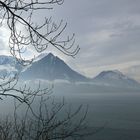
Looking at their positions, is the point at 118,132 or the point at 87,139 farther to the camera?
the point at 118,132

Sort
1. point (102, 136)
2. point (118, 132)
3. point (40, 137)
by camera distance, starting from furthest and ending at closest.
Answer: point (118, 132)
point (102, 136)
point (40, 137)

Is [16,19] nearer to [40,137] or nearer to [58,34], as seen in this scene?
[58,34]

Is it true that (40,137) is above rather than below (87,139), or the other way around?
above

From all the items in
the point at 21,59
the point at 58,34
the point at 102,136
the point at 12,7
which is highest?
the point at 12,7

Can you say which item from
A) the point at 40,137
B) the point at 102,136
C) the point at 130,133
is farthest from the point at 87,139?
the point at 40,137

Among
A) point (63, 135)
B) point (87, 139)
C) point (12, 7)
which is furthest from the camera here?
point (87, 139)

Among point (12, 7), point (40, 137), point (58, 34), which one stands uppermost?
point (12, 7)

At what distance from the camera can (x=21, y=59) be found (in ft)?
19.8

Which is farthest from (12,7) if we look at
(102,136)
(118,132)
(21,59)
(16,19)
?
(118,132)

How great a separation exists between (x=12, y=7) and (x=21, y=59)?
1047 mm

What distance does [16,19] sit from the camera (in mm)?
5570

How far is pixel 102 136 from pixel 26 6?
4148 inches

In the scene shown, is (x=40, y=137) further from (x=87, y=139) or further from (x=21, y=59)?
(x=87, y=139)

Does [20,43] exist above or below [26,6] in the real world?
below
